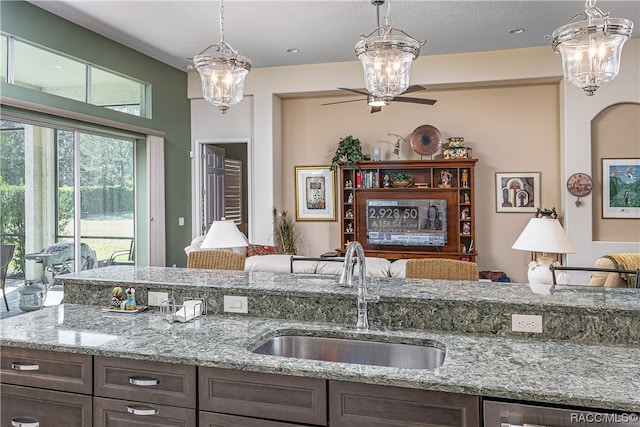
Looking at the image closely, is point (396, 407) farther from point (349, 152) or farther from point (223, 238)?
point (349, 152)

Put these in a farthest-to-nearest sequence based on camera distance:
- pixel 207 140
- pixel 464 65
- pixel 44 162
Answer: pixel 207 140 → pixel 464 65 → pixel 44 162

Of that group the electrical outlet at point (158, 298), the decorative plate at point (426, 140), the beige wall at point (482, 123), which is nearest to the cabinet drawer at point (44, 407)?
the electrical outlet at point (158, 298)

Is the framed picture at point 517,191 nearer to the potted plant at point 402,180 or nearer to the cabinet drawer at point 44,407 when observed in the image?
the potted plant at point 402,180

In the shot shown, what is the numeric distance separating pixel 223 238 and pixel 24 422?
5.26ft

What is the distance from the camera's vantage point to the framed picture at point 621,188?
18.4 ft

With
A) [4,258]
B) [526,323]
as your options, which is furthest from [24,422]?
[4,258]

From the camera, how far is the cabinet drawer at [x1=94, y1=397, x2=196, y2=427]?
1573mm

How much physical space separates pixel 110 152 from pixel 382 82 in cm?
411

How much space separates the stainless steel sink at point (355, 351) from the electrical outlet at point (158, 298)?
2.34 ft

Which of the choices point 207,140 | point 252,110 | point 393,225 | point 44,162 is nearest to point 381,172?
point 393,225

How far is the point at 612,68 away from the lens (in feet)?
7.57

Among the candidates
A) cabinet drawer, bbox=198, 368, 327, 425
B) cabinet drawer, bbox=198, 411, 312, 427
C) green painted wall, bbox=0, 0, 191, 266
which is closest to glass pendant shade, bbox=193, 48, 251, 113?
cabinet drawer, bbox=198, 368, 327, 425

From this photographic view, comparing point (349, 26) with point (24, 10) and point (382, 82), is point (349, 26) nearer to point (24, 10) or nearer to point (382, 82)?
point (382, 82)

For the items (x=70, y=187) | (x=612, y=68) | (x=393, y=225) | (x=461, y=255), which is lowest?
(x=461, y=255)
